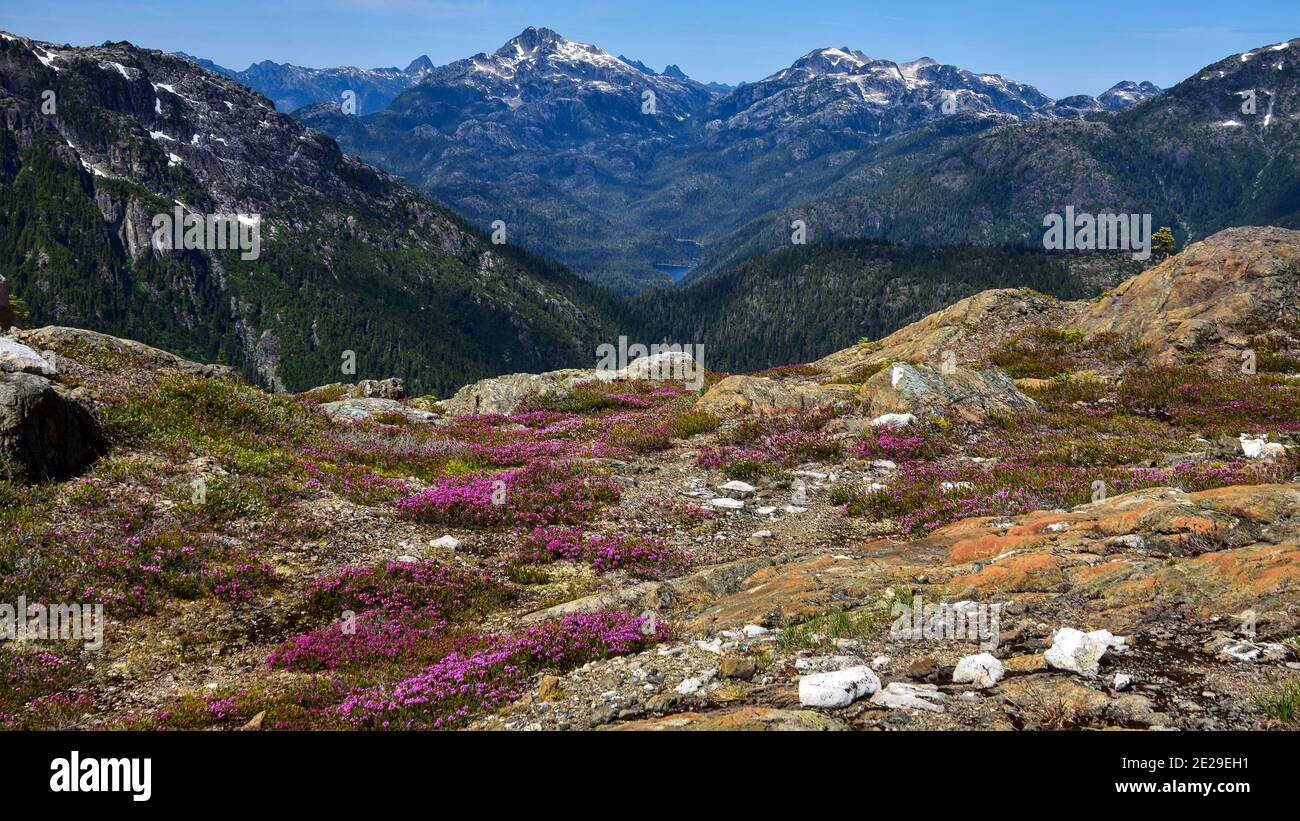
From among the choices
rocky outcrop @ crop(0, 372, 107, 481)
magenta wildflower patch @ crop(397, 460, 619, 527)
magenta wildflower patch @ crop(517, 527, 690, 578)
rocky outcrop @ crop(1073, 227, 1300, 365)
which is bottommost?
magenta wildflower patch @ crop(517, 527, 690, 578)

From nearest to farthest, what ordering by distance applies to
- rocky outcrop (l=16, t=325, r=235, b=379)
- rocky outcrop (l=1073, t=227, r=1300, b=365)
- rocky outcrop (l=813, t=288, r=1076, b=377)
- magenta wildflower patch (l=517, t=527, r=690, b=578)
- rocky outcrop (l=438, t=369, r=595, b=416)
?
magenta wildflower patch (l=517, t=527, r=690, b=578), rocky outcrop (l=16, t=325, r=235, b=379), rocky outcrop (l=1073, t=227, r=1300, b=365), rocky outcrop (l=438, t=369, r=595, b=416), rocky outcrop (l=813, t=288, r=1076, b=377)

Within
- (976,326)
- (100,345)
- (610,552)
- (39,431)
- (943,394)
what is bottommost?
(610,552)

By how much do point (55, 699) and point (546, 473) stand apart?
1186 centimetres

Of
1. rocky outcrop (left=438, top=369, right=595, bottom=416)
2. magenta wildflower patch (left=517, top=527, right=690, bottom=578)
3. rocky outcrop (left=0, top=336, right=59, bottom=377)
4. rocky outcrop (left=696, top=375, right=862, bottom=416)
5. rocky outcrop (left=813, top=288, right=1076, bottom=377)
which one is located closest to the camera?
magenta wildflower patch (left=517, top=527, right=690, bottom=578)

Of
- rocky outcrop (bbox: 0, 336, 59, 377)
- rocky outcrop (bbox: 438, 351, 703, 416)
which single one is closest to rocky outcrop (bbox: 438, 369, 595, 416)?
rocky outcrop (bbox: 438, 351, 703, 416)

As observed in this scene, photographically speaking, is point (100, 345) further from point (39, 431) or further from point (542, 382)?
point (542, 382)

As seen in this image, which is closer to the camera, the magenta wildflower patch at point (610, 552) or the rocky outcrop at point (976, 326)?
the magenta wildflower patch at point (610, 552)

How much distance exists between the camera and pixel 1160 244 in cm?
9412

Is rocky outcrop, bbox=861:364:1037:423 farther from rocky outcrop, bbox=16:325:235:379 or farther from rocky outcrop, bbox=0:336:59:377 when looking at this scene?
rocky outcrop, bbox=0:336:59:377

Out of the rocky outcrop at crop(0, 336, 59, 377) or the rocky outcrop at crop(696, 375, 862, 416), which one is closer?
the rocky outcrop at crop(0, 336, 59, 377)

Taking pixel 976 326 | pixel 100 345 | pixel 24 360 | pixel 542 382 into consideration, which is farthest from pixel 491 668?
pixel 976 326

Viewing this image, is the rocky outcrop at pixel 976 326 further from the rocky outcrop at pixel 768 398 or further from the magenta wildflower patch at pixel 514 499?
the magenta wildflower patch at pixel 514 499

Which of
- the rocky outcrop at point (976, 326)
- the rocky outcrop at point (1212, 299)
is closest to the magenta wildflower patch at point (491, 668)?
the rocky outcrop at point (1212, 299)

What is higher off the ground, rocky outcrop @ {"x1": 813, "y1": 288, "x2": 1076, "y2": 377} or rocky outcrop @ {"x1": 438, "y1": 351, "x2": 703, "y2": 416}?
rocky outcrop @ {"x1": 813, "y1": 288, "x2": 1076, "y2": 377}
